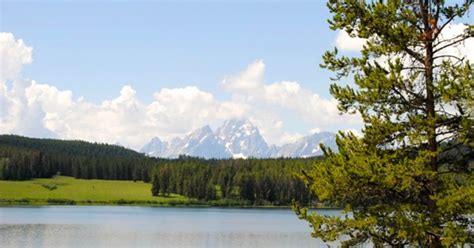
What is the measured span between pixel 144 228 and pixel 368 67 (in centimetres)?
7936

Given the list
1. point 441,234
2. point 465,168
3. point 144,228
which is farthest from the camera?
point 144,228

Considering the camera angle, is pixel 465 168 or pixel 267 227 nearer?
pixel 465 168

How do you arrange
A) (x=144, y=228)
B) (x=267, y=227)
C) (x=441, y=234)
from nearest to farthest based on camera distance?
1. (x=441, y=234)
2. (x=144, y=228)
3. (x=267, y=227)

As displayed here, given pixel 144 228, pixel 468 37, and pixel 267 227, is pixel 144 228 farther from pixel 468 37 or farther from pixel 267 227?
pixel 468 37

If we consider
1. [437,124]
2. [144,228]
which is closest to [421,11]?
[437,124]

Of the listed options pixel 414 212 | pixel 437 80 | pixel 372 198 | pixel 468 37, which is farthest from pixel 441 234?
pixel 468 37

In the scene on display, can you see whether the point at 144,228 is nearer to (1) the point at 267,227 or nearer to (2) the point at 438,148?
(1) the point at 267,227

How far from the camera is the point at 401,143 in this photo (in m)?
21.6

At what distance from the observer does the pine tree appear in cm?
2027

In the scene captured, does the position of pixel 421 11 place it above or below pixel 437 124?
above

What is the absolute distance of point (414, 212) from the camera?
20766mm

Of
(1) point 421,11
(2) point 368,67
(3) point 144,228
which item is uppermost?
(1) point 421,11

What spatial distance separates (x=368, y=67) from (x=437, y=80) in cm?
224

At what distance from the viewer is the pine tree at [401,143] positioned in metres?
20.3
